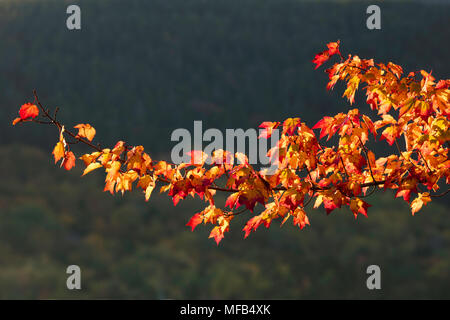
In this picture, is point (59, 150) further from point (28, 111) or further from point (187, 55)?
point (187, 55)

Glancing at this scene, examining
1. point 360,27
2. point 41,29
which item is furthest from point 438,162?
point 41,29

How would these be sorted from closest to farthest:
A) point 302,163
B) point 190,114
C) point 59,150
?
point 59,150
point 302,163
point 190,114

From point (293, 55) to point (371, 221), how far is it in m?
4.05

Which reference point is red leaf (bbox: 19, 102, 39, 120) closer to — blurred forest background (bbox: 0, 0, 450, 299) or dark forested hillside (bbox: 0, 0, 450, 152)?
blurred forest background (bbox: 0, 0, 450, 299)

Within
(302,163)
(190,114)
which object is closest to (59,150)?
(302,163)

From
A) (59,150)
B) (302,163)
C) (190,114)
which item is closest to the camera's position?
(59,150)

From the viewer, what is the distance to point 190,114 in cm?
850

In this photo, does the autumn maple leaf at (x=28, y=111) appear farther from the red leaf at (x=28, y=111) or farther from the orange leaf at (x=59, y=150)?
the orange leaf at (x=59, y=150)

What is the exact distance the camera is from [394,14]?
1045cm

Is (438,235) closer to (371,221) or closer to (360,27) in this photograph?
(371,221)

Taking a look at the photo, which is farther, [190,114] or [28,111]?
[190,114]

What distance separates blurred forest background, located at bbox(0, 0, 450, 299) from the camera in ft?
19.7

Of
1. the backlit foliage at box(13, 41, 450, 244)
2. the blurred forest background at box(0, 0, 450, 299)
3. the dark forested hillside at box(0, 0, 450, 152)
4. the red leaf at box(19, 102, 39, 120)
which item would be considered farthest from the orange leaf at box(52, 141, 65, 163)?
the dark forested hillside at box(0, 0, 450, 152)
